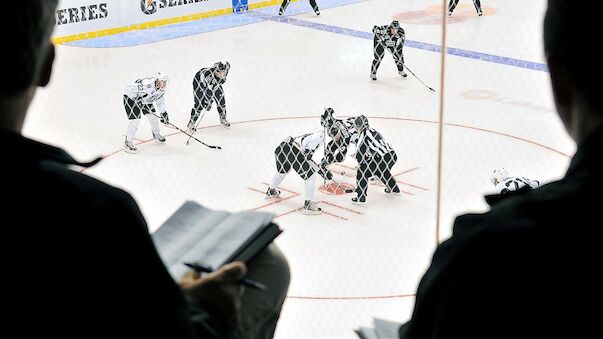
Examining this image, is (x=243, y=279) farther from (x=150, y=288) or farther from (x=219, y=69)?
(x=219, y=69)

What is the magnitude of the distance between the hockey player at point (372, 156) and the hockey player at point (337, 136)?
6 cm

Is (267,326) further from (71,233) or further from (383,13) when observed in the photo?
(383,13)

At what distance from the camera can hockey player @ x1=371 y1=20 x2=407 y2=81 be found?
6.75 meters

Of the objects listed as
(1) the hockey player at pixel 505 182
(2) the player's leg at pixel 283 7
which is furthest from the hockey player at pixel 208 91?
(2) the player's leg at pixel 283 7

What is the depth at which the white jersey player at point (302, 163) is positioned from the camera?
437 centimetres

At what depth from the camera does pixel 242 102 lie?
20.5 ft

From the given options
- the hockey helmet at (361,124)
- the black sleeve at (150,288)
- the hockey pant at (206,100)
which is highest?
the black sleeve at (150,288)

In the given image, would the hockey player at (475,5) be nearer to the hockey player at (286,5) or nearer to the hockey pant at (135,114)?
the hockey player at (286,5)

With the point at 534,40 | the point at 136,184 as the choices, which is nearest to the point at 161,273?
the point at 136,184

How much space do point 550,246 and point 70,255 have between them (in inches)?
12.6

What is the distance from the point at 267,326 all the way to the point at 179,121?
201 inches

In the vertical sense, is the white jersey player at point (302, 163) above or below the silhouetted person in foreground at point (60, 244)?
below

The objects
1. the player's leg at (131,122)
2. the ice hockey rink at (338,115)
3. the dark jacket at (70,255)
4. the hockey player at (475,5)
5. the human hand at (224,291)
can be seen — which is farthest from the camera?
the hockey player at (475,5)

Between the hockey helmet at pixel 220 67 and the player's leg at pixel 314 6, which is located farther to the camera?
the player's leg at pixel 314 6
